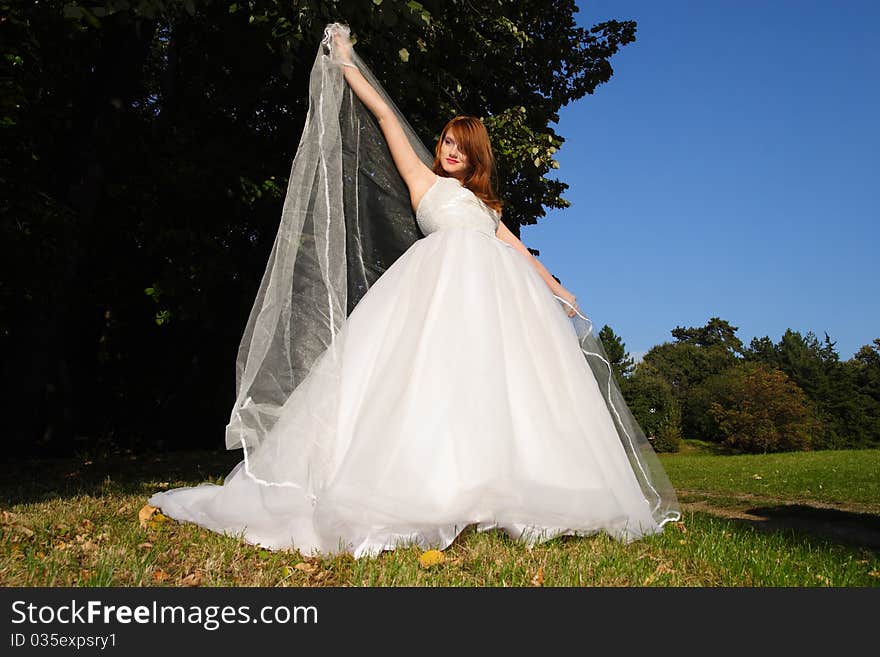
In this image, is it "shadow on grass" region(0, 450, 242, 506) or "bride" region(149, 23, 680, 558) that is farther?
"shadow on grass" region(0, 450, 242, 506)

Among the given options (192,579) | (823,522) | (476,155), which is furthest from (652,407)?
(192,579)

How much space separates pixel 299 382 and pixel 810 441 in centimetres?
3774

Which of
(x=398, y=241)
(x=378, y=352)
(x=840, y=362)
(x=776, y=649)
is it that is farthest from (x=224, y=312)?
(x=840, y=362)

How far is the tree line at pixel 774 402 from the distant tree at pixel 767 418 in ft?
0.16

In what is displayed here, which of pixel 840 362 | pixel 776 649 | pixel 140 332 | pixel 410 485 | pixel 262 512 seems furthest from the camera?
pixel 840 362

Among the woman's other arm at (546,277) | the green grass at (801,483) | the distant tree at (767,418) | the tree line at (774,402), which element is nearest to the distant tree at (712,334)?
the tree line at (774,402)

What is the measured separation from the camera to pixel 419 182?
14.7 ft

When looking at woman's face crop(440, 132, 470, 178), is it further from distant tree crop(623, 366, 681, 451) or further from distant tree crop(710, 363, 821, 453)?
distant tree crop(710, 363, 821, 453)

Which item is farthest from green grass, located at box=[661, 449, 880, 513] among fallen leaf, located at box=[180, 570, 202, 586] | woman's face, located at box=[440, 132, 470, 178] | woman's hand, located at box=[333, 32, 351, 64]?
fallen leaf, located at box=[180, 570, 202, 586]

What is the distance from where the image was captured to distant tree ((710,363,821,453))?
34656 mm

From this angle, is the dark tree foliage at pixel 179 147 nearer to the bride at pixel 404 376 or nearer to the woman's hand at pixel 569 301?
the bride at pixel 404 376

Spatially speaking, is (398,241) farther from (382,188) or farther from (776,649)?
(776,649)

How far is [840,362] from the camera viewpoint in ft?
152

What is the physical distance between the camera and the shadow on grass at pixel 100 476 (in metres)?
6.18
